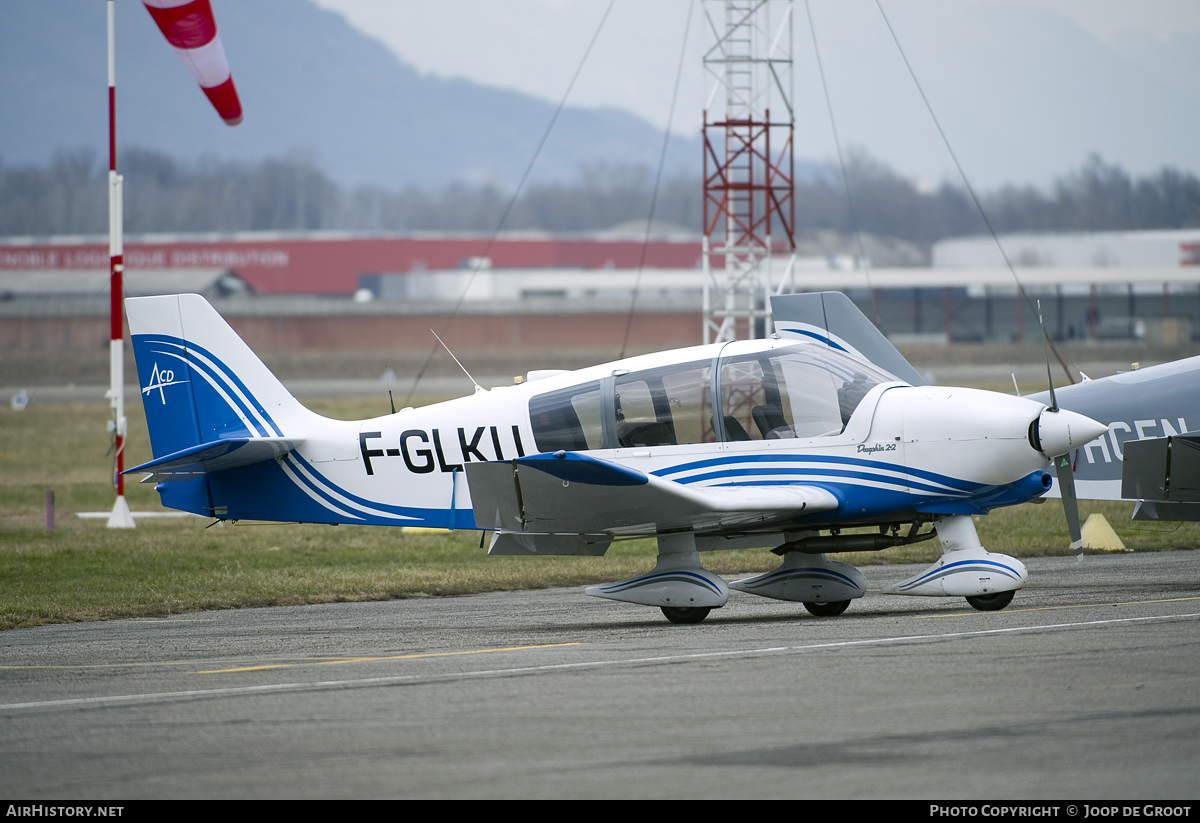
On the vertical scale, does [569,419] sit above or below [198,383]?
below

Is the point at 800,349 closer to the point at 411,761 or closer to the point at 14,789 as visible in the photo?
the point at 411,761

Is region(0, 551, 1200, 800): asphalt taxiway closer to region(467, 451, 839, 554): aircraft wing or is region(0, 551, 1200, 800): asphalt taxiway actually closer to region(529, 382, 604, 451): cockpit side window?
region(467, 451, 839, 554): aircraft wing

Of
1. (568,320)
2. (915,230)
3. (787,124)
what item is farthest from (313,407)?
(915,230)

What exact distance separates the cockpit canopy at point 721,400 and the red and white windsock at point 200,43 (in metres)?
8.28

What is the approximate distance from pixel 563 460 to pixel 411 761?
3.74 metres

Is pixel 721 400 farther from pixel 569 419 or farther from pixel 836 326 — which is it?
pixel 836 326

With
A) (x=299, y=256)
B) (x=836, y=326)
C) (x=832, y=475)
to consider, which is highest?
(x=299, y=256)

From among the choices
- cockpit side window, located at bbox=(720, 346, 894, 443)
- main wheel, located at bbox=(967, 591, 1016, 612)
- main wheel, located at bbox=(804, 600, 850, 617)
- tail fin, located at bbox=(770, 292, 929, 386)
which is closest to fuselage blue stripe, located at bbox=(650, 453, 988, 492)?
cockpit side window, located at bbox=(720, 346, 894, 443)

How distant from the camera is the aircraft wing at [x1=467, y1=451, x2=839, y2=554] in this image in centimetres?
923

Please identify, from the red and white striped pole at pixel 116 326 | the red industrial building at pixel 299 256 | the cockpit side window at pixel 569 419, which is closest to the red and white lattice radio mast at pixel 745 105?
the red and white striped pole at pixel 116 326

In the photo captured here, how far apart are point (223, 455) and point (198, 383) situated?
807 millimetres

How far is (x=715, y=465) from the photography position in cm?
1010

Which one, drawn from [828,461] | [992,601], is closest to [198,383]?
[828,461]

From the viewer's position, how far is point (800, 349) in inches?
399
